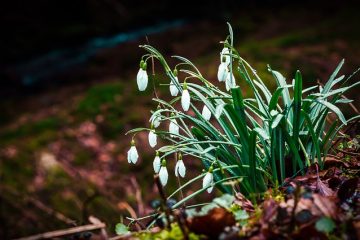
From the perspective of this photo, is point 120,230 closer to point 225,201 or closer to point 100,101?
point 225,201

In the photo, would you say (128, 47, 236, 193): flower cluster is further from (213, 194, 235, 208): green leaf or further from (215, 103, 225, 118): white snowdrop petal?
(213, 194, 235, 208): green leaf

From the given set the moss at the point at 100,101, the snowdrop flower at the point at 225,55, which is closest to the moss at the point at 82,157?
the moss at the point at 100,101

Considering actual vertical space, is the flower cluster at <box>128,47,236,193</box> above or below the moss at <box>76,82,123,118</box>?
below

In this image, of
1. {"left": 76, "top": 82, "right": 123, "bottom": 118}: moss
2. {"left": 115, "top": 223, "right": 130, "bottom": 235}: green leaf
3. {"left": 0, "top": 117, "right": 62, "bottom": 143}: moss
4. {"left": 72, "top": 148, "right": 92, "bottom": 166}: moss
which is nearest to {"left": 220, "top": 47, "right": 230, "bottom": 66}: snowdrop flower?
{"left": 115, "top": 223, "right": 130, "bottom": 235}: green leaf

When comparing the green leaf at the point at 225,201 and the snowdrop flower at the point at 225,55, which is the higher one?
the snowdrop flower at the point at 225,55

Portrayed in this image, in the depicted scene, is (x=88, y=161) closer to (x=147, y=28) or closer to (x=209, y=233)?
(x=209, y=233)

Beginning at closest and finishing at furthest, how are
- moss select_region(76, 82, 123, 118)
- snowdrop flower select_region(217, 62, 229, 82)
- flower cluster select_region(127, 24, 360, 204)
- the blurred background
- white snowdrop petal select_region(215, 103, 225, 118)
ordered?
white snowdrop petal select_region(215, 103, 225, 118) → flower cluster select_region(127, 24, 360, 204) → snowdrop flower select_region(217, 62, 229, 82) → the blurred background → moss select_region(76, 82, 123, 118)

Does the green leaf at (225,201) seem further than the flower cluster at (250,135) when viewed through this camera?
A: No

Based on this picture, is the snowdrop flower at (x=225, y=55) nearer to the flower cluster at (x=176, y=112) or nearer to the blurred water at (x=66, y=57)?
the flower cluster at (x=176, y=112)
